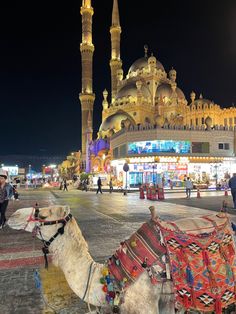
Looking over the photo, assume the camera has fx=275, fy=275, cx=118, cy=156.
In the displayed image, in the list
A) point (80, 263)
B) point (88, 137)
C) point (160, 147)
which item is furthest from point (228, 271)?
point (88, 137)

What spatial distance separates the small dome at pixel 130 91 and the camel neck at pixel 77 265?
64697 mm

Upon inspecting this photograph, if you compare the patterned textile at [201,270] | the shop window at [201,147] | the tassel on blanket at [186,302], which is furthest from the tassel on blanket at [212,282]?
the shop window at [201,147]

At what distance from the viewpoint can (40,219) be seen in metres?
3.08

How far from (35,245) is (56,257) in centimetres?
504

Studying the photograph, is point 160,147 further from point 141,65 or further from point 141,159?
point 141,65

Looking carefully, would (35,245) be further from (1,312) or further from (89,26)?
(89,26)

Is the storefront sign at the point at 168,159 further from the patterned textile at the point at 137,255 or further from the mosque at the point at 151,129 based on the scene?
the patterned textile at the point at 137,255

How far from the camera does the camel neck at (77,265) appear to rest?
2924mm

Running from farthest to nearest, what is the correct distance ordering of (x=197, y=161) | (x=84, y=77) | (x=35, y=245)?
(x=84, y=77), (x=197, y=161), (x=35, y=245)

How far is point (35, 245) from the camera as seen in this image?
7.75 metres

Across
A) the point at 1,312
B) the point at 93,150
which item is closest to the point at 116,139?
the point at 93,150

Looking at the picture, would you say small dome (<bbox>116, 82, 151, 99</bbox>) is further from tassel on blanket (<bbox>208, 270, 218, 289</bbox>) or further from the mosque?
tassel on blanket (<bbox>208, 270, 218, 289</bbox>)

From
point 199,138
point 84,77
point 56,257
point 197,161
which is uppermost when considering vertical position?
point 84,77

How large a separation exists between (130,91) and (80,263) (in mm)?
65756
